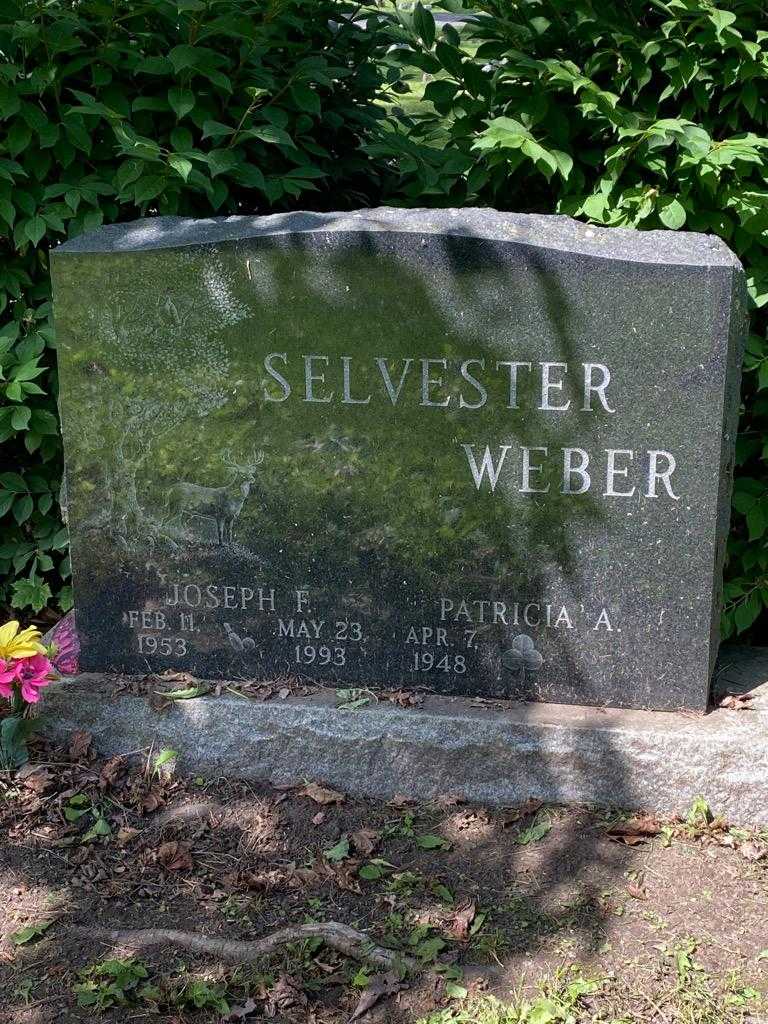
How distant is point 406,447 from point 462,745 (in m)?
0.91

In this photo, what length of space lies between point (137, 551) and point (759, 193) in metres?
2.26

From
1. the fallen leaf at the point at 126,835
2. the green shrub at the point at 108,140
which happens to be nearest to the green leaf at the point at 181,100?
the green shrub at the point at 108,140

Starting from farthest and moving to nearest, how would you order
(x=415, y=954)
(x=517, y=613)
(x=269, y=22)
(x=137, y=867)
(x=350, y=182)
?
(x=350, y=182)
(x=269, y=22)
(x=517, y=613)
(x=137, y=867)
(x=415, y=954)

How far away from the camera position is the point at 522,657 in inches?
147

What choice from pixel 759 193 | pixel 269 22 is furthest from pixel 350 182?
pixel 759 193

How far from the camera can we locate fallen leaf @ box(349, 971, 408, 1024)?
9.36 ft

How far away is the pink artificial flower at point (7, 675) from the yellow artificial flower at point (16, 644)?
2 centimetres

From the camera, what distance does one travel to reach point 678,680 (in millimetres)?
3652

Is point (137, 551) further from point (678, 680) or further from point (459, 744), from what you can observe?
point (678, 680)

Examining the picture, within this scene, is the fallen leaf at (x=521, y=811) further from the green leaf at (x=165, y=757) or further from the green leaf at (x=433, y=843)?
the green leaf at (x=165, y=757)

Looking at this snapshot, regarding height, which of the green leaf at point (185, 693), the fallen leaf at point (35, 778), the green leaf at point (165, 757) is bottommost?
the fallen leaf at point (35, 778)

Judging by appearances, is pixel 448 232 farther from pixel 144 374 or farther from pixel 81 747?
pixel 81 747

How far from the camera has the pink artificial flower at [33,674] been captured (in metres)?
3.70

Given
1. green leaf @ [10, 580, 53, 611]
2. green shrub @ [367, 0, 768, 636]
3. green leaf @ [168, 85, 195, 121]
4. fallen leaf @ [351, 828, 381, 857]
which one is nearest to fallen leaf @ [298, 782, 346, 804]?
fallen leaf @ [351, 828, 381, 857]
